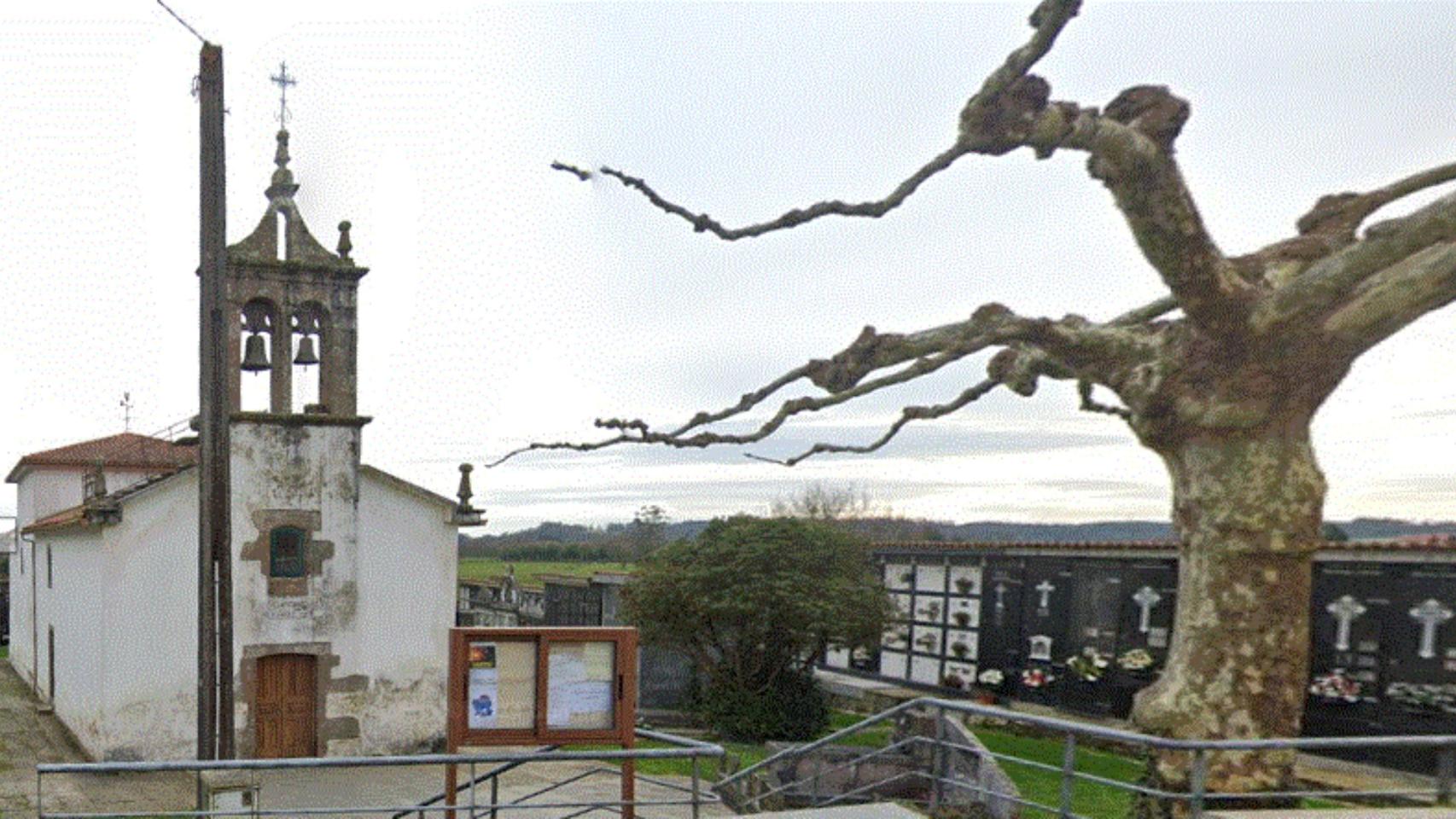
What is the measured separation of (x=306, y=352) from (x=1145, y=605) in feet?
49.9

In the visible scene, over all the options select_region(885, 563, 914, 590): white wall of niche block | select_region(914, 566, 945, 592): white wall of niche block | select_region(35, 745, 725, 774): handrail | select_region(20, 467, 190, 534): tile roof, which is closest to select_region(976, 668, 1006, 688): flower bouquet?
select_region(914, 566, 945, 592): white wall of niche block

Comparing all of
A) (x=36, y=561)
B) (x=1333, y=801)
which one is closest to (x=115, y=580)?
(x=36, y=561)

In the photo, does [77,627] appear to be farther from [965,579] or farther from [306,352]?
[965,579]

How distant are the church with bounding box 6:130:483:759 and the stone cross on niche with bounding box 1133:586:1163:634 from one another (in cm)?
1205

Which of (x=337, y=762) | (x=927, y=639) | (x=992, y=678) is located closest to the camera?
(x=337, y=762)

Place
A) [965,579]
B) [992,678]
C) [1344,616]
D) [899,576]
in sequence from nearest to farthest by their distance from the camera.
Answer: [1344,616]
[992,678]
[965,579]
[899,576]

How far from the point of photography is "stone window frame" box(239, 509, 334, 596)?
59.1 ft

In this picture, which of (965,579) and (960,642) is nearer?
(960,642)

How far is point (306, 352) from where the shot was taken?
18.3 metres

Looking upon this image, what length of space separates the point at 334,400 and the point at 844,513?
131 feet

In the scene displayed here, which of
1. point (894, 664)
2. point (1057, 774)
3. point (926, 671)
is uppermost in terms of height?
point (1057, 774)

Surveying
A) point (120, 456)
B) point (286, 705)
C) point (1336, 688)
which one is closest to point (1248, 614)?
point (1336, 688)

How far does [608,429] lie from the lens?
899 cm

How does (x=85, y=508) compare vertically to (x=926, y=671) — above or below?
above
